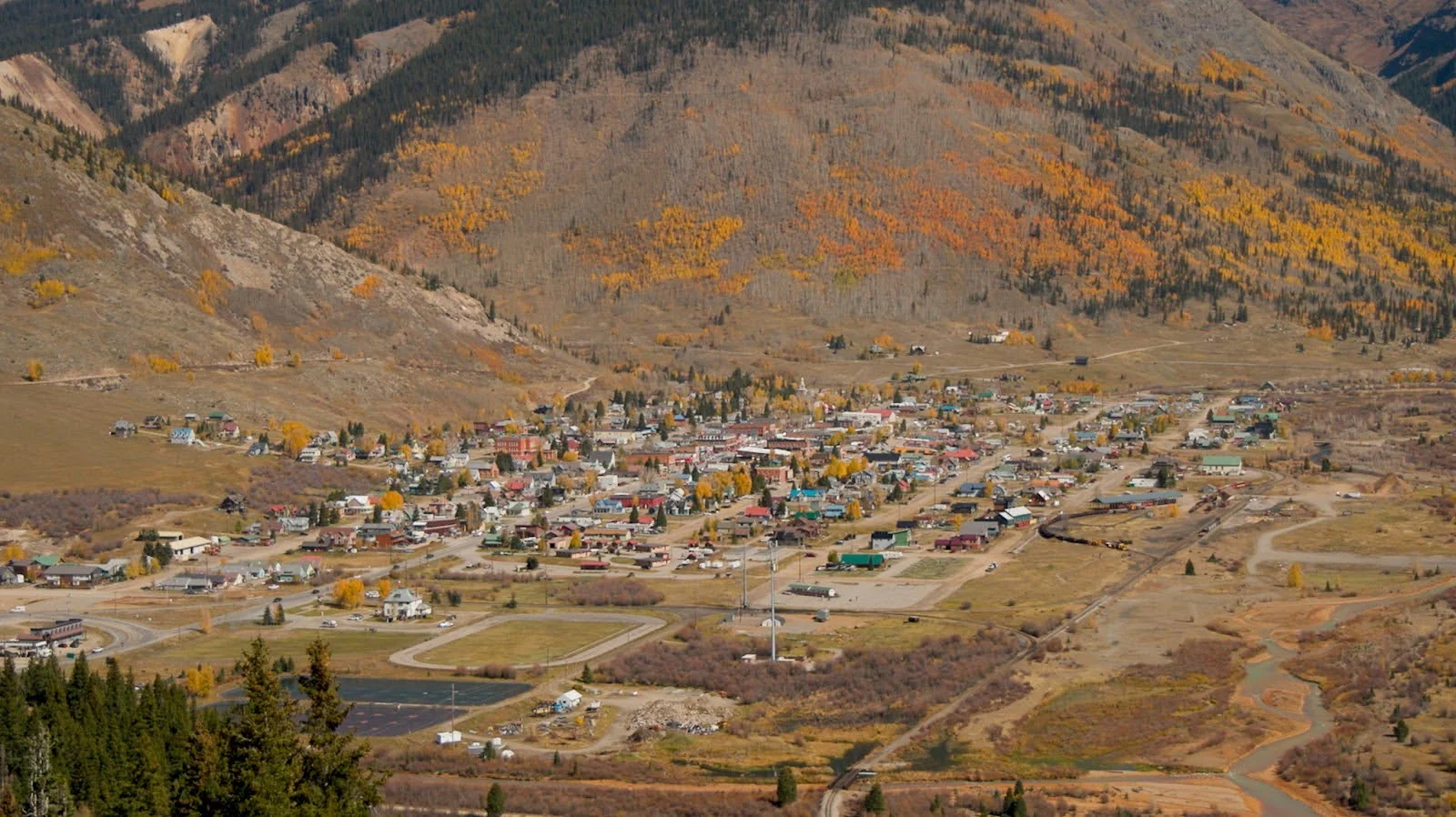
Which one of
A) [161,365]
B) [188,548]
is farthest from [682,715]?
[161,365]

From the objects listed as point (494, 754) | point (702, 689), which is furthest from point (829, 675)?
point (494, 754)

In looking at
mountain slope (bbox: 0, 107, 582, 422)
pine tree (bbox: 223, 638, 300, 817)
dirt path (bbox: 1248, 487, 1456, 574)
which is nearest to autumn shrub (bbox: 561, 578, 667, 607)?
dirt path (bbox: 1248, 487, 1456, 574)

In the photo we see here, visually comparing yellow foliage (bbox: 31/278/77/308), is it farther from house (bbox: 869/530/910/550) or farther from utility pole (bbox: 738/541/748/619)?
house (bbox: 869/530/910/550)

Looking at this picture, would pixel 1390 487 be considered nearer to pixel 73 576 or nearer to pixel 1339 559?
pixel 1339 559

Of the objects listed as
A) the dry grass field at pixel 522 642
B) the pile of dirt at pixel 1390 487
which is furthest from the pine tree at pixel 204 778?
the pile of dirt at pixel 1390 487

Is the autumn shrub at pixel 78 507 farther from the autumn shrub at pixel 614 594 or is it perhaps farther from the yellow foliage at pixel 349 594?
the autumn shrub at pixel 614 594

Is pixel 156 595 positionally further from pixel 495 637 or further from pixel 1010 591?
pixel 1010 591
